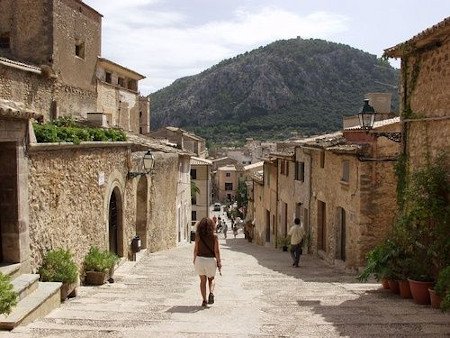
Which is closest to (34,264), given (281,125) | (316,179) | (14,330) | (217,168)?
(14,330)

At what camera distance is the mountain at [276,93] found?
11388 cm

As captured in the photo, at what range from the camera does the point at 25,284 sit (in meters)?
7.39

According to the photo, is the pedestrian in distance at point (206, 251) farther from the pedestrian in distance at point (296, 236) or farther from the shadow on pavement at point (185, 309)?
the pedestrian in distance at point (296, 236)

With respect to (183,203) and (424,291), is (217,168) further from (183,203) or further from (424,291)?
(424,291)

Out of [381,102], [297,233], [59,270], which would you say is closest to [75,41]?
[381,102]

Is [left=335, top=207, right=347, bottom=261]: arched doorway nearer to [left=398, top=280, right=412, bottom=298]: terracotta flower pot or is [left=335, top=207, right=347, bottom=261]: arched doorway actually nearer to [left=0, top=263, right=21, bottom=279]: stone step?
[left=398, top=280, right=412, bottom=298]: terracotta flower pot

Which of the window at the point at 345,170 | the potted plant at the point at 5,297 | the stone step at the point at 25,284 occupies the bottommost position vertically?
the stone step at the point at 25,284

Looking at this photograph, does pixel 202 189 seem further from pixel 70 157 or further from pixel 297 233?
pixel 70 157

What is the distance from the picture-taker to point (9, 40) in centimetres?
2436

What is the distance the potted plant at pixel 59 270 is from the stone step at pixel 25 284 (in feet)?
1.95

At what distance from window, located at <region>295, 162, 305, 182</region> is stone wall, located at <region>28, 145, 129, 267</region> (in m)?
9.96

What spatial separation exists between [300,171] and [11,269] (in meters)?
16.2

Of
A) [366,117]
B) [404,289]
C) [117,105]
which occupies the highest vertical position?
[117,105]

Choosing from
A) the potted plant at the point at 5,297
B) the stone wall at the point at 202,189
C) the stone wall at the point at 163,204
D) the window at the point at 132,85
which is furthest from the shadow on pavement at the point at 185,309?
the stone wall at the point at 202,189
